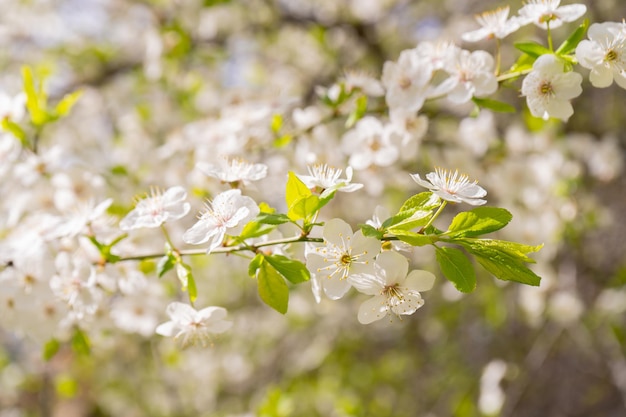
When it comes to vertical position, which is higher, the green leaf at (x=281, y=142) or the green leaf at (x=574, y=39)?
the green leaf at (x=574, y=39)

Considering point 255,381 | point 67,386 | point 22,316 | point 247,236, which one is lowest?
point 255,381

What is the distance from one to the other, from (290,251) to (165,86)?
2139mm

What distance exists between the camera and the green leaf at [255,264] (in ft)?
3.03

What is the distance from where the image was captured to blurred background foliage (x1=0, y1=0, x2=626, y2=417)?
273 cm

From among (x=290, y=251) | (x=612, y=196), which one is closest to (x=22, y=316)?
(x=290, y=251)

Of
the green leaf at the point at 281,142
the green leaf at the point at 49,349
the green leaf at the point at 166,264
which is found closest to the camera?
the green leaf at the point at 166,264

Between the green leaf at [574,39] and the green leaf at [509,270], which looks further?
the green leaf at [574,39]

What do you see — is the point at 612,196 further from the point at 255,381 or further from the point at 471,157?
the point at 255,381

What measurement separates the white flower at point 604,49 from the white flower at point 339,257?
53 centimetres

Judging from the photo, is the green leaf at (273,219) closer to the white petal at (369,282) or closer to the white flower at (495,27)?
the white petal at (369,282)

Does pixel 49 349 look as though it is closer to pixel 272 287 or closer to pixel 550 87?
pixel 272 287

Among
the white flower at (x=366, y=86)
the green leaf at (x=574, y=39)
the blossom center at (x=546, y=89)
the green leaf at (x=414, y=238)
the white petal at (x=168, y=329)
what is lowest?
the white petal at (x=168, y=329)

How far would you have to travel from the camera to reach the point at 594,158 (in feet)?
8.97

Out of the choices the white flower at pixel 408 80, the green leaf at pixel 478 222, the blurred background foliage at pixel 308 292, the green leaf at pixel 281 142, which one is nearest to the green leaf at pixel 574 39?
the white flower at pixel 408 80
